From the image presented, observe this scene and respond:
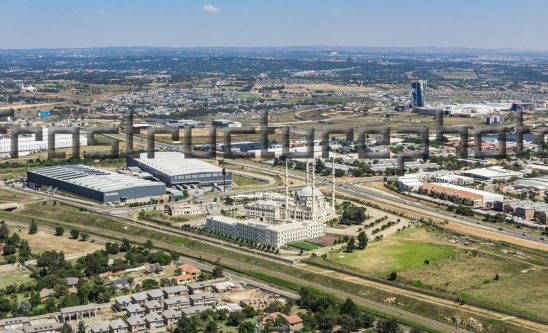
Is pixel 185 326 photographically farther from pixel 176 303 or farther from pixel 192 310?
pixel 176 303

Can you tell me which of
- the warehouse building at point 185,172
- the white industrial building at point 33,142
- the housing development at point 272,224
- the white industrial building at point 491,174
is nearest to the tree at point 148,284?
the housing development at point 272,224

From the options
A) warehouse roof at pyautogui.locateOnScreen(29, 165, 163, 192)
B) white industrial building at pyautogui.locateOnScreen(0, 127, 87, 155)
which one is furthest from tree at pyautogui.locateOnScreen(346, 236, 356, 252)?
white industrial building at pyautogui.locateOnScreen(0, 127, 87, 155)

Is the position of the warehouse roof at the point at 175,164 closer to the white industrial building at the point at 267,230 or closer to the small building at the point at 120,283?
the white industrial building at the point at 267,230

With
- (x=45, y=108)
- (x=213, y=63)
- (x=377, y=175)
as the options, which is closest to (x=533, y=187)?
(x=377, y=175)

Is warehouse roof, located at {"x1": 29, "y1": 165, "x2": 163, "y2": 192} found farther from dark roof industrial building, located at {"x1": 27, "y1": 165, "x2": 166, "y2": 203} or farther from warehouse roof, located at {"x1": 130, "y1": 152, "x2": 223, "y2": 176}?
warehouse roof, located at {"x1": 130, "y1": 152, "x2": 223, "y2": 176}

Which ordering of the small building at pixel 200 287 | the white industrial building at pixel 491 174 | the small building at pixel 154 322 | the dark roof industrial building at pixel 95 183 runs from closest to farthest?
the small building at pixel 154 322, the small building at pixel 200 287, the dark roof industrial building at pixel 95 183, the white industrial building at pixel 491 174
